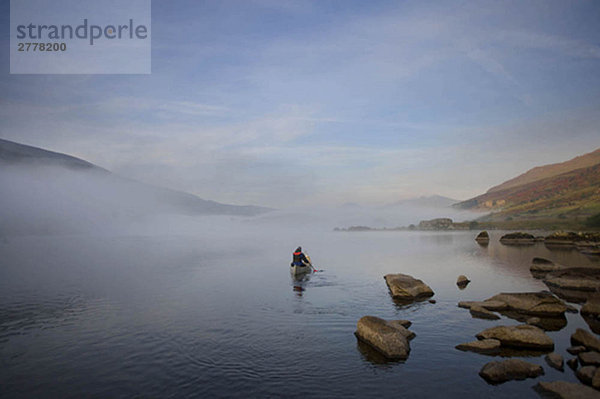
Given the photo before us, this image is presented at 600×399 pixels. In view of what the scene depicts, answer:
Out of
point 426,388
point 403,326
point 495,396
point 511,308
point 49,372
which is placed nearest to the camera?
point 495,396

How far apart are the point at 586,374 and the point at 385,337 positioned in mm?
8948

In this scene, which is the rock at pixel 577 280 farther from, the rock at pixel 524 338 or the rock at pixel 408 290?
the rock at pixel 524 338

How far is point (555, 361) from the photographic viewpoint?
1669cm

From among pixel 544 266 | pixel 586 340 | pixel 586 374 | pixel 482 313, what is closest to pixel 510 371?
pixel 586 374

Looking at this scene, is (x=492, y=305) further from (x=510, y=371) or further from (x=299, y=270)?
(x=299, y=270)

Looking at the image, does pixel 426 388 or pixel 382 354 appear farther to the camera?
pixel 382 354

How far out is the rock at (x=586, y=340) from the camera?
17.7m

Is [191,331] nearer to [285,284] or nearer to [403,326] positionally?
[403,326]

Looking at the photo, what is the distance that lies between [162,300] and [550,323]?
33.5m

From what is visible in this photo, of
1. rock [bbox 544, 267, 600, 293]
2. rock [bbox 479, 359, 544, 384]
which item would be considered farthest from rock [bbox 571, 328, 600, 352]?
rock [bbox 544, 267, 600, 293]

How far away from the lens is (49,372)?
57.5 ft

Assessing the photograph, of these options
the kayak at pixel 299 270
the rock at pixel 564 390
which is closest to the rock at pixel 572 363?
the rock at pixel 564 390

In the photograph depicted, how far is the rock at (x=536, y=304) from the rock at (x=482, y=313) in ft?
7.46

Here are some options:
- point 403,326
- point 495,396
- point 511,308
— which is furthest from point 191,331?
point 511,308
